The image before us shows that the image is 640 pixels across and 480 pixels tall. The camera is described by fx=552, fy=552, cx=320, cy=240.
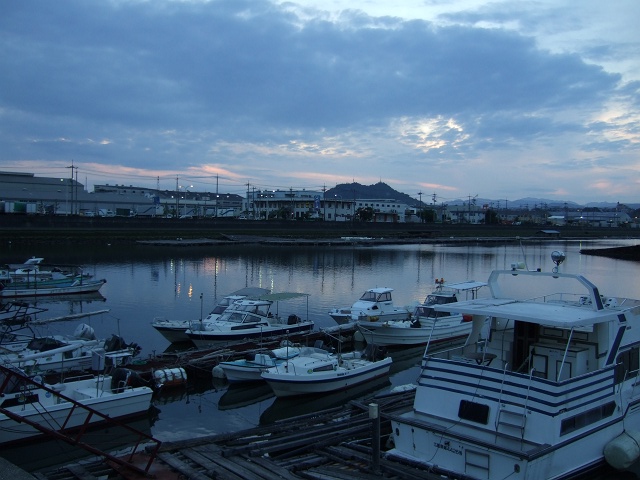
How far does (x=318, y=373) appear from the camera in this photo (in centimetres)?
1912

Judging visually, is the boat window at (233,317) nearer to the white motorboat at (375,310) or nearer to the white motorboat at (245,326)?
the white motorboat at (245,326)

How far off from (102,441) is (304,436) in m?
6.93

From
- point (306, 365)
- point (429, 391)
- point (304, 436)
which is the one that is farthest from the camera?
point (306, 365)

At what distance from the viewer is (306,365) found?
63.5 feet

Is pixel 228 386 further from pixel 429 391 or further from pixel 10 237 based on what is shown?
pixel 10 237

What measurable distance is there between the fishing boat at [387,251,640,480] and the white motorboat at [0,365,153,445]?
796 centimetres

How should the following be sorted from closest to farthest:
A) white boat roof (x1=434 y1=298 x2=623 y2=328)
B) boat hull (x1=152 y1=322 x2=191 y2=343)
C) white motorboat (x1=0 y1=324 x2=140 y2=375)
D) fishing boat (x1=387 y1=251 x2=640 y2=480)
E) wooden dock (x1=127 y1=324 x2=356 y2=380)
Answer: fishing boat (x1=387 y1=251 x2=640 y2=480) → white boat roof (x1=434 y1=298 x2=623 y2=328) → white motorboat (x1=0 y1=324 x2=140 y2=375) → wooden dock (x1=127 y1=324 x2=356 y2=380) → boat hull (x1=152 y1=322 x2=191 y2=343)

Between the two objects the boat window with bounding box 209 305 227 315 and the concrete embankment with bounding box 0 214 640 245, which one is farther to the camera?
the concrete embankment with bounding box 0 214 640 245

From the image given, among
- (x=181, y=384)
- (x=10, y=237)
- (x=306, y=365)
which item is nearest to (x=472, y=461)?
→ (x=306, y=365)

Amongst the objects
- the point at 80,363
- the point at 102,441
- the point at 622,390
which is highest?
the point at 622,390

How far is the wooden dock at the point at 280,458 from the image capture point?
1068 centimetres

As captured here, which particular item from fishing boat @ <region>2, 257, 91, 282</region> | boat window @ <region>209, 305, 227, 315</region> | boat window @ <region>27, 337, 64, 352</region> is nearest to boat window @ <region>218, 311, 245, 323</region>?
boat window @ <region>209, 305, 227, 315</region>

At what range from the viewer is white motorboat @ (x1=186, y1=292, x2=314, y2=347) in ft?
81.8

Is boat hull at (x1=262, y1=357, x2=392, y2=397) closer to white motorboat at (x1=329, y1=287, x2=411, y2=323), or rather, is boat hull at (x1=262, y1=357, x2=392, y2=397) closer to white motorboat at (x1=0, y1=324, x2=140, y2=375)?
white motorboat at (x1=0, y1=324, x2=140, y2=375)
